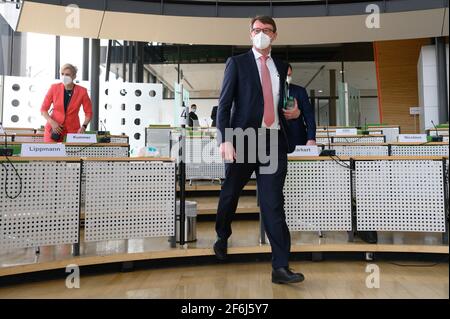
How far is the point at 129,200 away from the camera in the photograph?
2.31 meters

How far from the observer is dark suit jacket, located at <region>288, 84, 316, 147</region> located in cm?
290

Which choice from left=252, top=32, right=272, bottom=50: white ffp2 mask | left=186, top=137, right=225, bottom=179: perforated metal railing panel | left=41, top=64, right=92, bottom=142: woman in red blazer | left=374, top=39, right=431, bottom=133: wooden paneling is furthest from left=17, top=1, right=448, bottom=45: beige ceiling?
left=252, top=32, right=272, bottom=50: white ffp2 mask

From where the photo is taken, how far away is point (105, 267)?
230cm

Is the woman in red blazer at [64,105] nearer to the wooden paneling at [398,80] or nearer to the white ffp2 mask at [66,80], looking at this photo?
the white ffp2 mask at [66,80]

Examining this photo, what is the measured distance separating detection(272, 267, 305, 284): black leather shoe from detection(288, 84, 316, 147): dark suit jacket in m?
1.24

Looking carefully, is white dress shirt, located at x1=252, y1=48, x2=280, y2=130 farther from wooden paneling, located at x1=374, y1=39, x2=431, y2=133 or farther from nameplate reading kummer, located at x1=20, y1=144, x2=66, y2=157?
wooden paneling, located at x1=374, y1=39, x2=431, y2=133

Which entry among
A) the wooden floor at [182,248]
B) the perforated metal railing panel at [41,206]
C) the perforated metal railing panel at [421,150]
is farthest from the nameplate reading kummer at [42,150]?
the perforated metal railing panel at [421,150]

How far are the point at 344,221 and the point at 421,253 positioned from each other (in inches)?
23.8

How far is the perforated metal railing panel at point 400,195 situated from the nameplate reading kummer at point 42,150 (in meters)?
2.01

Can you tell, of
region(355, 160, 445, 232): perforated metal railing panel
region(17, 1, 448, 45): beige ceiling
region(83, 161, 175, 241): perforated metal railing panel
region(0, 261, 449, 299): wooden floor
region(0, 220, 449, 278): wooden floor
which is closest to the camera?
region(0, 261, 449, 299): wooden floor

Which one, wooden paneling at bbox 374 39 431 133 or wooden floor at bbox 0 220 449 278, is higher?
wooden paneling at bbox 374 39 431 133

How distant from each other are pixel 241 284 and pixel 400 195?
1.29 metres

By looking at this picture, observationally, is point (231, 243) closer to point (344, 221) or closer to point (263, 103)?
point (344, 221)
